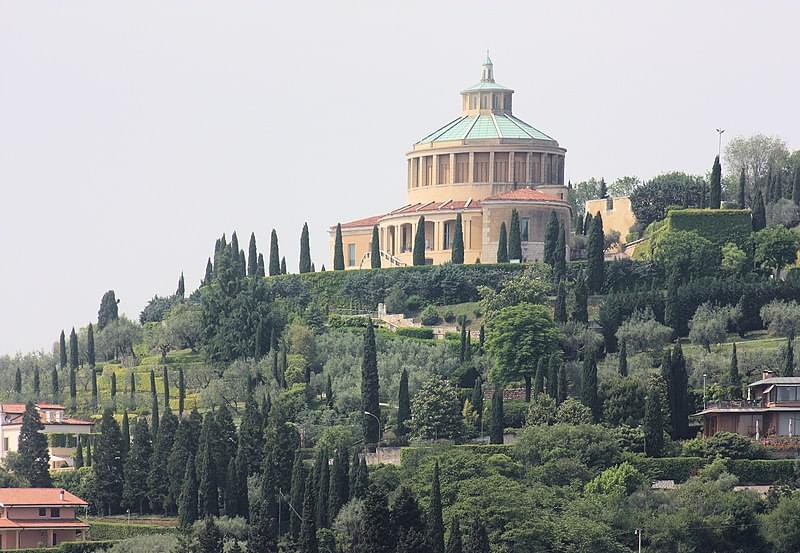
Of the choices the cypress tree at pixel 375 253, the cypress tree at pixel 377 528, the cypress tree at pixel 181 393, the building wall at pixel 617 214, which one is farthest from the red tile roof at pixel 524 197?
the cypress tree at pixel 377 528

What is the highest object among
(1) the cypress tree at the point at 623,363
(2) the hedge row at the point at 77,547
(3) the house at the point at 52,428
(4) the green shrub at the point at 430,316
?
(4) the green shrub at the point at 430,316

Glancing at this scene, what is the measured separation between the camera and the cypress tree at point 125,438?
298ft

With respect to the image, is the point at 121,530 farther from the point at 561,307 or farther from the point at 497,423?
the point at 561,307

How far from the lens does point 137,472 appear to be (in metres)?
89.4

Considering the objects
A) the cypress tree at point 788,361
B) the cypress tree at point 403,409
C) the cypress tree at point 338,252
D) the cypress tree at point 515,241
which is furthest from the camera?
the cypress tree at point 338,252

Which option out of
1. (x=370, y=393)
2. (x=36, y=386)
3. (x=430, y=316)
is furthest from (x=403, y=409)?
(x=36, y=386)

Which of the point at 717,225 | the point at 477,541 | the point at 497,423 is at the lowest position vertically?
the point at 477,541

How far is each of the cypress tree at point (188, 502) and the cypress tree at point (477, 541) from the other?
12.8 m

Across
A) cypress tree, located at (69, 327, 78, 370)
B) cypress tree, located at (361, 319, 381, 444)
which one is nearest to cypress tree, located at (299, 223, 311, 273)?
cypress tree, located at (69, 327, 78, 370)

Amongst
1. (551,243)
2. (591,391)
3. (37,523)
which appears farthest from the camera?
(551,243)

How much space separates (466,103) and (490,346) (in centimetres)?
2505

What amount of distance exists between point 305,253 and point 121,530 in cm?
2901

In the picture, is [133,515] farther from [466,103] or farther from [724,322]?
[466,103]

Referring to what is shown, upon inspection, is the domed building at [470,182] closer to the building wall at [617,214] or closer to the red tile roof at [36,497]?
the building wall at [617,214]
